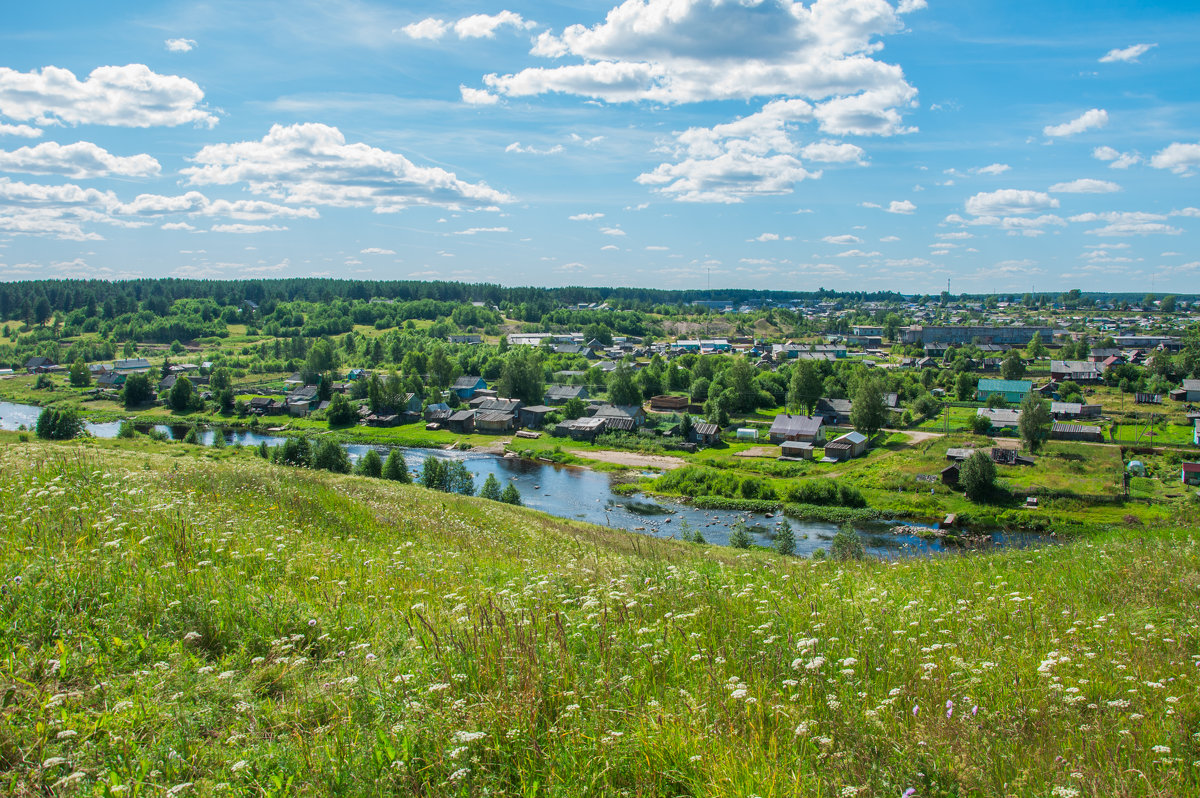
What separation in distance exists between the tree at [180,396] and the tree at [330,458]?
4570 centimetres

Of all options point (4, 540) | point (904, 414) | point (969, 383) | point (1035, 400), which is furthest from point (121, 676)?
point (969, 383)

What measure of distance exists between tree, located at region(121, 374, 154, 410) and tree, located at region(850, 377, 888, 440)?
77.7 metres

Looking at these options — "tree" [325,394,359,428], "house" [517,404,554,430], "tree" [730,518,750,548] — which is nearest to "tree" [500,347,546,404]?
"house" [517,404,554,430]

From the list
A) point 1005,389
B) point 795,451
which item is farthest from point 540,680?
point 1005,389

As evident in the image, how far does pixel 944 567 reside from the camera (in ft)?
35.5

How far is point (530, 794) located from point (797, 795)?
1.27 metres

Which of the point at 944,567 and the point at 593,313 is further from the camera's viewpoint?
the point at 593,313

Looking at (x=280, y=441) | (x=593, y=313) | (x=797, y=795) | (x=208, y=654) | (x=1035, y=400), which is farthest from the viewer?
(x=593, y=313)

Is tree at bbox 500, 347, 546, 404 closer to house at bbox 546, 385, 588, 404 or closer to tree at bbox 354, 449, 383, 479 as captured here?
house at bbox 546, 385, 588, 404

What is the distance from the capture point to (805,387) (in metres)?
65.9

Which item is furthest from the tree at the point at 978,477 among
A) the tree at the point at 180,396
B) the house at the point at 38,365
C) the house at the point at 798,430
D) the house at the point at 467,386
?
the house at the point at 38,365

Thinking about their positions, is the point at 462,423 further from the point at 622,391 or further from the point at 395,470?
the point at 395,470

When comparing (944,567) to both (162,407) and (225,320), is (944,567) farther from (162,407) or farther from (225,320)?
(225,320)

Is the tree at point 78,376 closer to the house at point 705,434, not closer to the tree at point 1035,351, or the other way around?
the house at point 705,434
